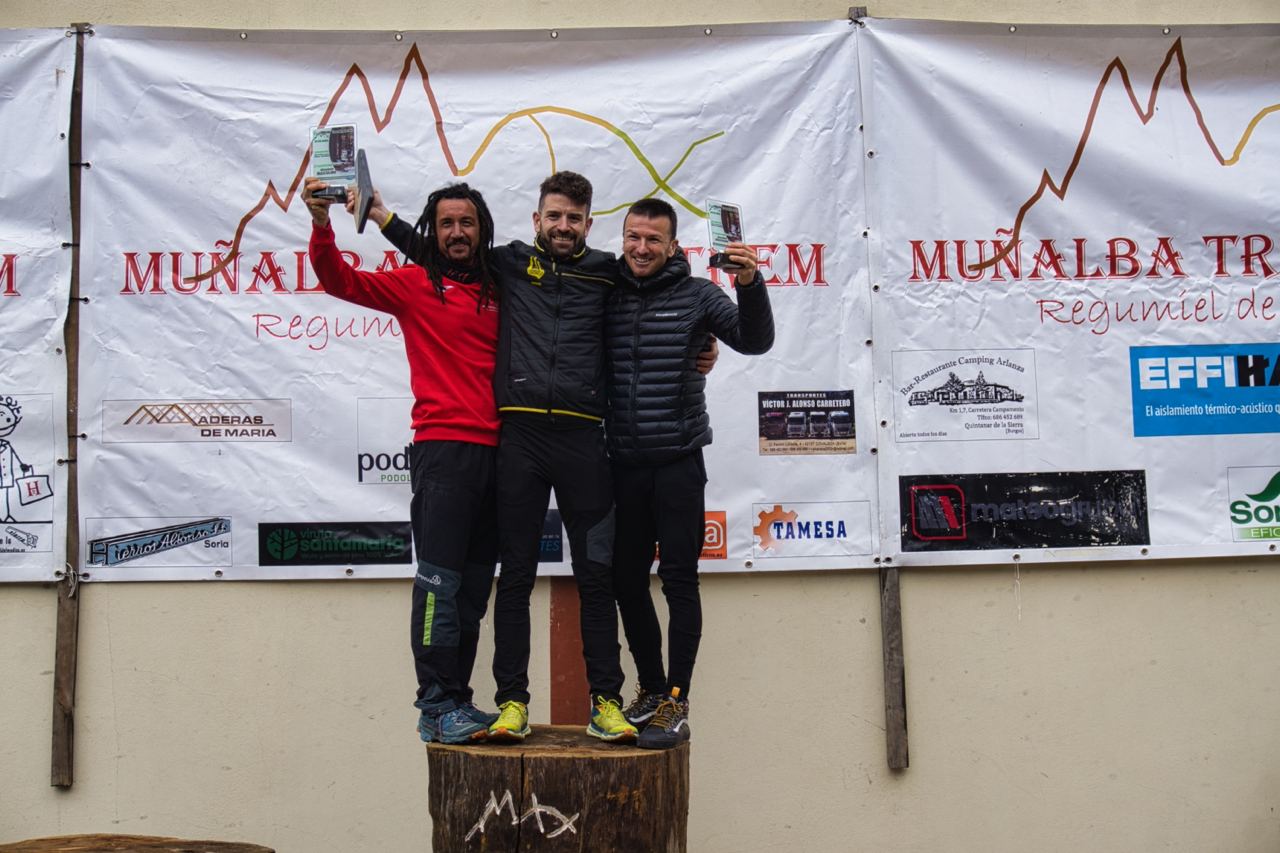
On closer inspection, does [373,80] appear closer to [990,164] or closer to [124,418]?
[124,418]

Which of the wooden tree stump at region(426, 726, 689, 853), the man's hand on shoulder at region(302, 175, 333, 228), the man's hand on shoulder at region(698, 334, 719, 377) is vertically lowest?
the wooden tree stump at region(426, 726, 689, 853)

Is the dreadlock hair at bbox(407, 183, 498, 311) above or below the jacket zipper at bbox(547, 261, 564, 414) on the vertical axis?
above

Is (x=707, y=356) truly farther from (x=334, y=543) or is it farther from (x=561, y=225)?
(x=334, y=543)

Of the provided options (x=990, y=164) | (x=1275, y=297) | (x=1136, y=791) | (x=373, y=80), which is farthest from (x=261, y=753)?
(x=1275, y=297)

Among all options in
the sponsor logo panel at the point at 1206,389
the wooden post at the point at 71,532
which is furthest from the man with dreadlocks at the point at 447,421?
the sponsor logo panel at the point at 1206,389

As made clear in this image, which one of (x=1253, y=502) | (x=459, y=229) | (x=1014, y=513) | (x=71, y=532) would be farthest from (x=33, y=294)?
(x=1253, y=502)

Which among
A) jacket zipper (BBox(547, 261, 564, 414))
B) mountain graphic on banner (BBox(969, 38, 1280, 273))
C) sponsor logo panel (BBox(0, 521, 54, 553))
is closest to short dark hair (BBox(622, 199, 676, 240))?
jacket zipper (BBox(547, 261, 564, 414))

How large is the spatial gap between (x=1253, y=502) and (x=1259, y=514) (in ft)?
0.15

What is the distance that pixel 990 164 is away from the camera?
405 centimetres

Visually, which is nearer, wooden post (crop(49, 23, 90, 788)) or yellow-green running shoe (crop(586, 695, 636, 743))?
yellow-green running shoe (crop(586, 695, 636, 743))

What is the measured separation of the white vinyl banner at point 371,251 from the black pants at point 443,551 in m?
0.94

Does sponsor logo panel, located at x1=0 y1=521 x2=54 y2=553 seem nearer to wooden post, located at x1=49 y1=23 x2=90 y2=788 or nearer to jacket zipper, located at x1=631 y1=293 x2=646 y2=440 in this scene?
wooden post, located at x1=49 y1=23 x2=90 y2=788

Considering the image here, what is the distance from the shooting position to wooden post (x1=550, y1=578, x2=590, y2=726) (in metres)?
3.92

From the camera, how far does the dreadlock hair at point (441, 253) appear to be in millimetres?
3064
